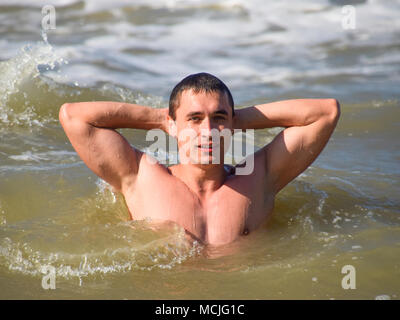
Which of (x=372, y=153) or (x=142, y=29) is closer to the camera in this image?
(x=372, y=153)

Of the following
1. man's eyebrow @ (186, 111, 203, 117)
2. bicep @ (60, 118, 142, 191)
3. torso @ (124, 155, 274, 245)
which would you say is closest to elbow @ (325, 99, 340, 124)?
torso @ (124, 155, 274, 245)

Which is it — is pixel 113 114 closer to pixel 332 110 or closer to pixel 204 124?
pixel 204 124

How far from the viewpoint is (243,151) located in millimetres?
5230

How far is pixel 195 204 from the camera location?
3373 mm

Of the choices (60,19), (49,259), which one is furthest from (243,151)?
(60,19)

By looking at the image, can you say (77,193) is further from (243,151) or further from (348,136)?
(348,136)

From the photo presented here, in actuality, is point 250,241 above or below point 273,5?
below

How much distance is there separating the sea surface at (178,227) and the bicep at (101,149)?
0.35 meters

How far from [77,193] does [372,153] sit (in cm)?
256

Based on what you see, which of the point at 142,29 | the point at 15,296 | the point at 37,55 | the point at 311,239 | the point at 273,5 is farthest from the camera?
the point at 273,5

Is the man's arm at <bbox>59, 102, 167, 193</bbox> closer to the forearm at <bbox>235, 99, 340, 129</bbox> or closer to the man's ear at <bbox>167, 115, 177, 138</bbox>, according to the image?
the man's ear at <bbox>167, 115, 177, 138</bbox>

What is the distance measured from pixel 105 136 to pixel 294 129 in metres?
1.08

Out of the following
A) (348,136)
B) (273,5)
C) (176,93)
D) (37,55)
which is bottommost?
(176,93)

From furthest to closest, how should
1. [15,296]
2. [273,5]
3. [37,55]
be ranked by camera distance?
[273,5] → [37,55] → [15,296]
